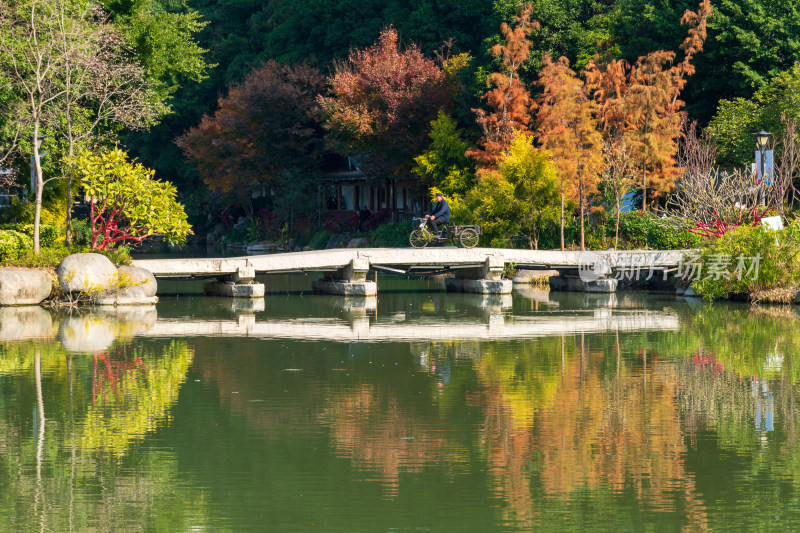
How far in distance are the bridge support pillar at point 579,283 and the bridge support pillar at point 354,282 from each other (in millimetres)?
5637

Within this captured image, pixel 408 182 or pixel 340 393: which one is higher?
pixel 408 182

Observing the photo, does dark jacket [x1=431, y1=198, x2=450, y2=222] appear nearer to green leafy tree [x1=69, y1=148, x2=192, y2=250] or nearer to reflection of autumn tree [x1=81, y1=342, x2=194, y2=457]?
green leafy tree [x1=69, y1=148, x2=192, y2=250]

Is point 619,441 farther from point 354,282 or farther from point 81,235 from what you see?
point 81,235

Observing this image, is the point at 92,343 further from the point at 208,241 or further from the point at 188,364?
the point at 208,241

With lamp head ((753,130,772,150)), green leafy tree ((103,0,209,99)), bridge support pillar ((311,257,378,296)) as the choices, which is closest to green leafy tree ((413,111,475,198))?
green leafy tree ((103,0,209,99))

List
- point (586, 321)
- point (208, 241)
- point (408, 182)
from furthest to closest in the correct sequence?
point (208, 241) → point (408, 182) → point (586, 321)

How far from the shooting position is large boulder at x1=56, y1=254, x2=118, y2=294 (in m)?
23.5

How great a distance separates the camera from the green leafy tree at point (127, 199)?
25.9 metres

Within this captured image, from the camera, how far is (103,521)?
8.06 metres

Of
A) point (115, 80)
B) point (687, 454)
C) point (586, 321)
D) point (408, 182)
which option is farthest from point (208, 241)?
point (687, 454)

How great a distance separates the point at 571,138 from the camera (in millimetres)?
32875

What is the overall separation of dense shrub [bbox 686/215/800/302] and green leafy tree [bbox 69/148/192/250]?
41.8ft

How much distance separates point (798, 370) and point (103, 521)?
1022 cm

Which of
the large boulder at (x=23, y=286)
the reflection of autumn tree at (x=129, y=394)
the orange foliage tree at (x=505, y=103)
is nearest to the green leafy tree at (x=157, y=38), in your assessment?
the large boulder at (x=23, y=286)
